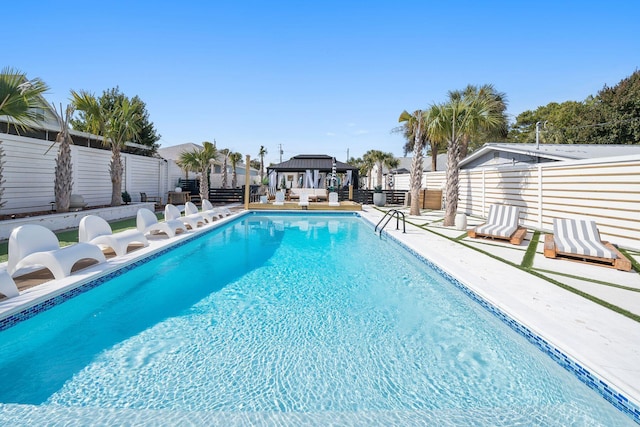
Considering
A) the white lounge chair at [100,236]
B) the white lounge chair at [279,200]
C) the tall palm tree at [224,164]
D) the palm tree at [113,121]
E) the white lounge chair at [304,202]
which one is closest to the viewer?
the white lounge chair at [100,236]

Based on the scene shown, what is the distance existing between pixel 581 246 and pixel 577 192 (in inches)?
119

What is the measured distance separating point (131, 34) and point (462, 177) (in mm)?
13522

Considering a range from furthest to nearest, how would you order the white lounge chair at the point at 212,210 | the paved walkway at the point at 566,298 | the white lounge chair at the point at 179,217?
the white lounge chair at the point at 212,210 → the white lounge chair at the point at 179,217 → the paved walkway at the point at 566,298

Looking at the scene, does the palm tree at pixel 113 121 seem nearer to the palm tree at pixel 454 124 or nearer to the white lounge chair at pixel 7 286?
the white lounge chair at pixel 7 286

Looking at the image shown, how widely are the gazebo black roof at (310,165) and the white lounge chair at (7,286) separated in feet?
64.7

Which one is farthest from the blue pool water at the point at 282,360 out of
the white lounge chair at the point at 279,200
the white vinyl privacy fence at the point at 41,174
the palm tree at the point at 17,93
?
the white lounge chair at the point at 279,200

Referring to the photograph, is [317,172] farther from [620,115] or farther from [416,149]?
[620,115]

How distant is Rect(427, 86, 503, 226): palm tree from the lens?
959 centimetres

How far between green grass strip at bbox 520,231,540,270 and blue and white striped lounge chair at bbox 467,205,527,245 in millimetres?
240

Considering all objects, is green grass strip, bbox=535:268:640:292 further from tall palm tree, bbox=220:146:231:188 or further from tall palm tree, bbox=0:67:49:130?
tall palm tree, bbox=220:146:231:188

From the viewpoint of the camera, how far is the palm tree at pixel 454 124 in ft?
31.5

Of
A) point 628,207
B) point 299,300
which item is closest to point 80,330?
point 299,300

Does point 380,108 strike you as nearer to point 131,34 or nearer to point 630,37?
point 131,34

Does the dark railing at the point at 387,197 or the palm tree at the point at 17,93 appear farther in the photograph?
the dark railing at the point at 387,197
